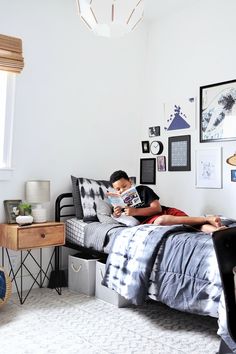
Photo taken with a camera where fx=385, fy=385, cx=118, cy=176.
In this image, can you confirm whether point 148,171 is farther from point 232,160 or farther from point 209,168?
point 232,160

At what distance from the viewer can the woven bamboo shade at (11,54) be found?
3277 mm

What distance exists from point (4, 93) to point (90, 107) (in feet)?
3.14

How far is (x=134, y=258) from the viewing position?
2783 mm

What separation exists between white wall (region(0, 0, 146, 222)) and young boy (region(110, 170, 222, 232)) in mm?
609

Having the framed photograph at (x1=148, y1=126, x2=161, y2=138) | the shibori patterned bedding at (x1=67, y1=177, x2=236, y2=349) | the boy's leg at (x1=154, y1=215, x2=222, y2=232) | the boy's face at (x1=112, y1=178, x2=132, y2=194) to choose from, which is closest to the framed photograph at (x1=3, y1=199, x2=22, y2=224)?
the shibori patterned bedding at (x1=67, y1=177, x2=236, y2=349)

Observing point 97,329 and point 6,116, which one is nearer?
point 97,329

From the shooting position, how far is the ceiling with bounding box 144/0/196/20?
3982mm

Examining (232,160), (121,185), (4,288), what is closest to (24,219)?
(4,288)

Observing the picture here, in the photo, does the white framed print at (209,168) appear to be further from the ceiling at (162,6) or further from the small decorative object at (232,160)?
the ceiling at (162,6)

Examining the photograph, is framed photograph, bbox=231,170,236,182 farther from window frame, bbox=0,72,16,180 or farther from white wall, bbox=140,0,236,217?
window frame, bbox=0,72,16,180

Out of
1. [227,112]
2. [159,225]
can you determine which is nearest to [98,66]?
[227,112]

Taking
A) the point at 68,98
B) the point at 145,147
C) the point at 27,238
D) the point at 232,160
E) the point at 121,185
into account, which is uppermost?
the point at 68,98

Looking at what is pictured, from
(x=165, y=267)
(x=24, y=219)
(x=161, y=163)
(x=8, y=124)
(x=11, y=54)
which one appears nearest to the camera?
(x=165, y=267)

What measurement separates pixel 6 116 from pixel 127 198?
130cm
